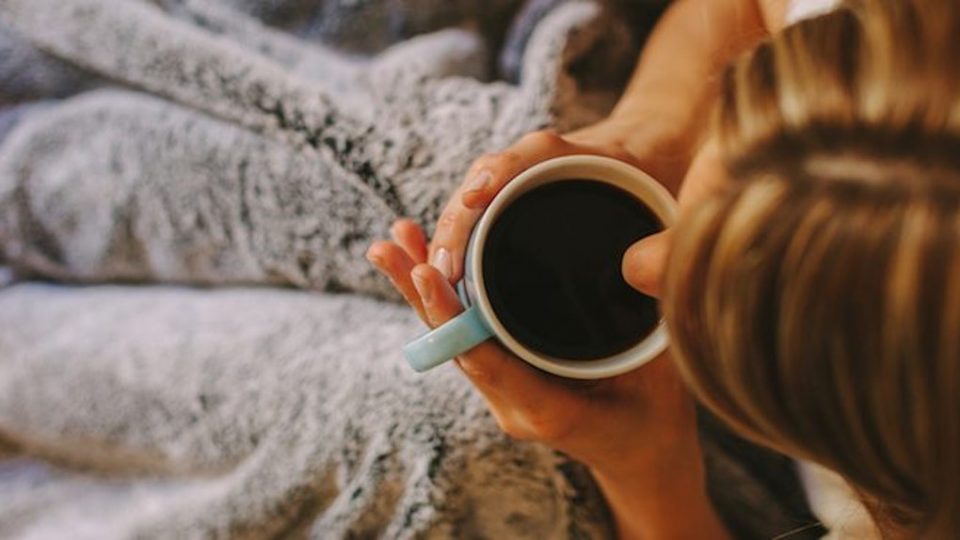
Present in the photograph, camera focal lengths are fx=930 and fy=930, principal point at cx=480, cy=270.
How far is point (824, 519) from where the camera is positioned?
2.43 feet

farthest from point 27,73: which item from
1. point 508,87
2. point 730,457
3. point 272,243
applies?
point 730,457

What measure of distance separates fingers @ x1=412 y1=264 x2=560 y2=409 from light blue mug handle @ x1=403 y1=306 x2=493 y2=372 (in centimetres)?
5

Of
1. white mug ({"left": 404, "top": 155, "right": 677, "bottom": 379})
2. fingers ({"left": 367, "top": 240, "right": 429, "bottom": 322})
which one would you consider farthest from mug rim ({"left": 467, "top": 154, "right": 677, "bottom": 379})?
fingers ({"left": 367, "top": 240, "right": 429, "bottom": 322})

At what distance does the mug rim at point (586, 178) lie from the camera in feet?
1.68

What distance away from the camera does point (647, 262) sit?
0.51 meters

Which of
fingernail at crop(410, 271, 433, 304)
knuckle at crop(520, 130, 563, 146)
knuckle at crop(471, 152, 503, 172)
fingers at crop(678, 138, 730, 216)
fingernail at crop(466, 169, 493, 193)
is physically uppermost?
fingers at crop(678, 138, 730, 216)

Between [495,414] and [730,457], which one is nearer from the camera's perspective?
[495,414]

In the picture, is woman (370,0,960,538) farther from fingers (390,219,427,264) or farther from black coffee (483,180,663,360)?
fingers (390,219,427,264)

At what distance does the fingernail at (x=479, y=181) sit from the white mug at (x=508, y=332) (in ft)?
0.14

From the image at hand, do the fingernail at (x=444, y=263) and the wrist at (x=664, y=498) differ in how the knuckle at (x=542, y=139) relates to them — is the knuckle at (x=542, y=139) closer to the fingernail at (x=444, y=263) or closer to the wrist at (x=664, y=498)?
the fingernail at (x=444, y=263)

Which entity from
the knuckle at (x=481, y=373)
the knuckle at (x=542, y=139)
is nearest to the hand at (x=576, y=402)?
the knuckle at (x=481, y=373)

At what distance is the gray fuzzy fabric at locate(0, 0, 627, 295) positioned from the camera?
81cm

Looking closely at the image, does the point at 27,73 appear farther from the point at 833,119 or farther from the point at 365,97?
the point at 833,119

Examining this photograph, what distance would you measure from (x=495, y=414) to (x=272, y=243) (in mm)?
289
